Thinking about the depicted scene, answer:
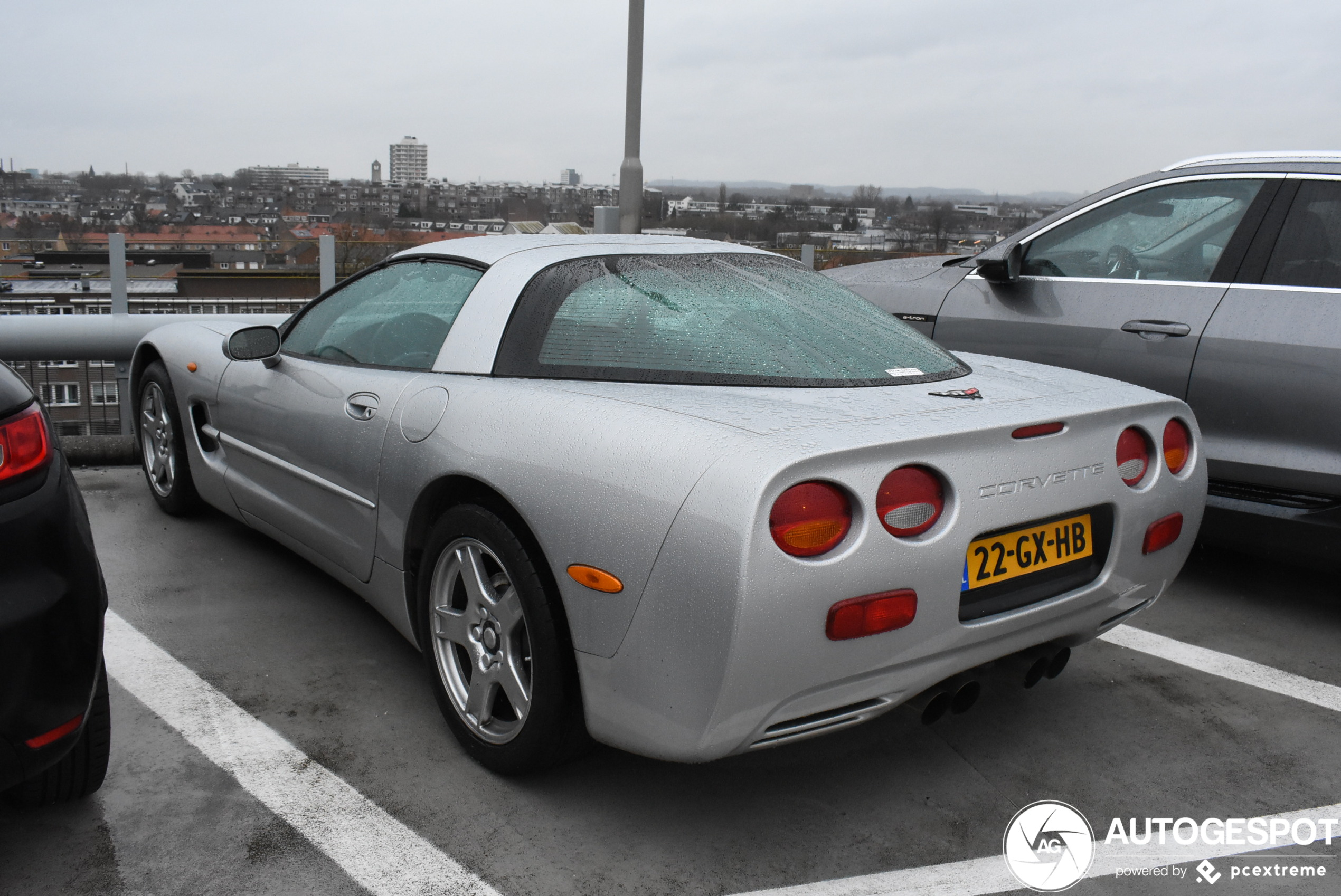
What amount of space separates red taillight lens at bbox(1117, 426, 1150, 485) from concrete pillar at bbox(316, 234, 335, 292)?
617 centimetres

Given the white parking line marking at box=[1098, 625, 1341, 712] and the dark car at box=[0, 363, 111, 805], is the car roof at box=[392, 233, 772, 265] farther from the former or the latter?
the white parking line marking at box=[1098, 625, 1341, 712]

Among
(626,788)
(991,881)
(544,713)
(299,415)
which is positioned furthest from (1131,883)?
(299,415)

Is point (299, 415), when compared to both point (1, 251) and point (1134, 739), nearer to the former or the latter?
point (1134, 739)

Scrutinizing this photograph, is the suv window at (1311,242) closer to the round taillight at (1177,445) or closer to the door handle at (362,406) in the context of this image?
the round taillight at (1177,445)

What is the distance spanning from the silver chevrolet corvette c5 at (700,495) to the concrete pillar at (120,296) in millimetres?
3465

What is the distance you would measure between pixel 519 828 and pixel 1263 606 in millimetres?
3107

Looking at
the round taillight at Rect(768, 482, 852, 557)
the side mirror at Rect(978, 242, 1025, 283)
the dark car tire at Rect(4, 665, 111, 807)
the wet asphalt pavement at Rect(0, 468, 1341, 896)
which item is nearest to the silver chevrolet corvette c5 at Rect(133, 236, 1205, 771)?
the round taillight at Rect(768, 482, 852, 557)

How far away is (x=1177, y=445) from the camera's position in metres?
2.89

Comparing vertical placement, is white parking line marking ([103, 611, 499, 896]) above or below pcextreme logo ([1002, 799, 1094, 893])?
below

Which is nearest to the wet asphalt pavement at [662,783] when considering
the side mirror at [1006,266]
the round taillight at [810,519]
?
the round taillight at [810,519]

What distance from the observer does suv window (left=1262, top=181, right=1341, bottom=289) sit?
154 inches

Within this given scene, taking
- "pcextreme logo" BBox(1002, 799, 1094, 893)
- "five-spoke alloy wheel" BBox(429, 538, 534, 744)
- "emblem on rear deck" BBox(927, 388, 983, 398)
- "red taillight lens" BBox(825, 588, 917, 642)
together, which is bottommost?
"pcextreme logo" BBox(1002, 799, 1094, 893)

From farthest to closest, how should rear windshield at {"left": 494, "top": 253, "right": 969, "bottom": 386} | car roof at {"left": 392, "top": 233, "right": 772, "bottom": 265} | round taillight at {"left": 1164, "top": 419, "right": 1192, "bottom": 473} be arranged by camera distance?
1. car roof at {"left": 392, "top": 233, "right": 772, "bottom": 265}
2. round taillight at {"left": 1164, "top": 419, "right": 1192, "bottom": 473}
3. rear windshield at {"left": 494, "top": 253, "right": 969, "bottom": 386}

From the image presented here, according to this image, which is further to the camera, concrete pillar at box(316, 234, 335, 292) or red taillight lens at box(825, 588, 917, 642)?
concrete pillar at box(316, 234, 335, 292)
